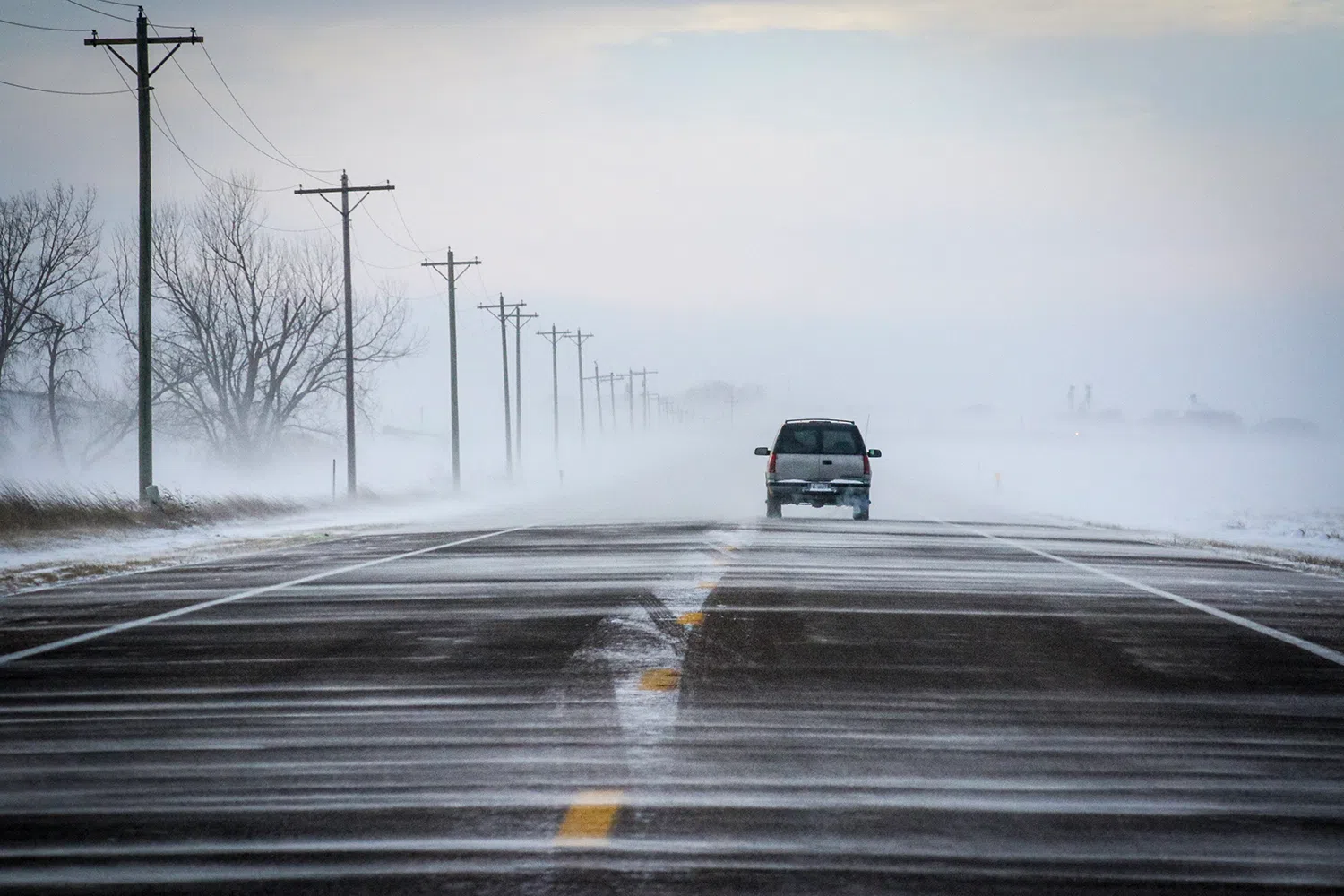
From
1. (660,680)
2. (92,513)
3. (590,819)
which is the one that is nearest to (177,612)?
(660,680)

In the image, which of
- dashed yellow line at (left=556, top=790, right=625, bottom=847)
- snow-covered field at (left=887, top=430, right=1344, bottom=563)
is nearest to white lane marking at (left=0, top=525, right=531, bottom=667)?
dashed yellow line at (left=556, top=790, right=625, bottom=847)

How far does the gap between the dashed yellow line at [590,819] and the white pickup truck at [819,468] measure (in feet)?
74.6

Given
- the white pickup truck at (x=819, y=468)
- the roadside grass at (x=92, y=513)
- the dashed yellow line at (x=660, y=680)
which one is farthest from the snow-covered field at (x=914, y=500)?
the dashed yellow line at (x=660, y=680)

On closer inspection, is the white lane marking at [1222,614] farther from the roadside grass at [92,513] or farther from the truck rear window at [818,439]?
the roadside grass at [92,513]

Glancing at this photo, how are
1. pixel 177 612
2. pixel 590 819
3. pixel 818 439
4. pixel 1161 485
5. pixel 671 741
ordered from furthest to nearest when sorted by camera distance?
1. pixel 1161 485
2. pixel 818 439
3. pixel 177 612
4. pixel 671 741
5. pixel 590 819

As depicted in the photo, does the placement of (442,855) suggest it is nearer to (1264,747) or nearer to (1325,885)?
(1325,885)

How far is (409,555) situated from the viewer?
17938 millimetres

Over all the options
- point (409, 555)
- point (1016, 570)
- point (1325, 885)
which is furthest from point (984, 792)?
point (409, 555)

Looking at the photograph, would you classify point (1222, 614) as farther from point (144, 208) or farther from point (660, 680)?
point (144, 208)

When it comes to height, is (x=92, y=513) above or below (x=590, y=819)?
above

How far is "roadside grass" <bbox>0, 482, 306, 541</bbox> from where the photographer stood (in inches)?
896

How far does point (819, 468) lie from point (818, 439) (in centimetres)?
68

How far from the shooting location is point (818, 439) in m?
28.8

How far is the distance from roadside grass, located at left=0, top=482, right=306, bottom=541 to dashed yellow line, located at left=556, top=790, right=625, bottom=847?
18.3 metres
